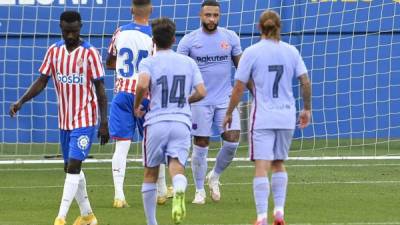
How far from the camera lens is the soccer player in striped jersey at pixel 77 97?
10812 millimetres

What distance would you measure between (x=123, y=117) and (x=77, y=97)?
1.93 metres

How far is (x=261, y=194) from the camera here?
10.4 metres

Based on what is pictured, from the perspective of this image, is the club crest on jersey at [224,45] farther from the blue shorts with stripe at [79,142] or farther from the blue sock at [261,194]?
the blue sock at [261,194]

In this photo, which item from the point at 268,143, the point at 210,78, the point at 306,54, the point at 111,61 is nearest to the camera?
the point at 268,143

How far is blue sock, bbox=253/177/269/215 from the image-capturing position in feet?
34.0

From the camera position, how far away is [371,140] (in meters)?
22.7

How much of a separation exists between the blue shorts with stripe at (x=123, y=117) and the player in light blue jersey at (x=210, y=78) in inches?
29.0

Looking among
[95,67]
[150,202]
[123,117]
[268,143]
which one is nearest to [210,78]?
[123,117]

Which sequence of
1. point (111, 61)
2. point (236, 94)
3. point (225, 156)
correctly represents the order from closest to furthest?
point (236, 94)
point (111, 61)
point (225, 156)

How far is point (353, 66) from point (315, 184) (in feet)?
28.1

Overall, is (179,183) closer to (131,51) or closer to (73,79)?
(73,79)

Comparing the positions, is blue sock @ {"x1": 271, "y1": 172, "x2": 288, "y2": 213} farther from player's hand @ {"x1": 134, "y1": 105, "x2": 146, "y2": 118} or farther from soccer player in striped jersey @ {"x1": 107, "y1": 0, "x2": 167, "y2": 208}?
soccer player in striped jersey @ {"x1": 107, "y1": 0, "x2": 167, "y2": 208}

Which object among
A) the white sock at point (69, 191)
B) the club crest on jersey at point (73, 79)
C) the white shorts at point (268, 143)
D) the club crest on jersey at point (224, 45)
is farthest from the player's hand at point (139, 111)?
the club crest on jersey at point (224, 45)

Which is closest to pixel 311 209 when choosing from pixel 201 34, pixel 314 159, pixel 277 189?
pixel 277 189
